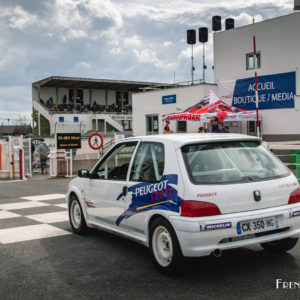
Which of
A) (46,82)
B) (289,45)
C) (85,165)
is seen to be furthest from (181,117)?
(46,82)

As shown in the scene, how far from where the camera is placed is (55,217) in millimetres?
8648

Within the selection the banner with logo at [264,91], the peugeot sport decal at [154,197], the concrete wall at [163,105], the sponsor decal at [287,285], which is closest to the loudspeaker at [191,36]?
the concrete wall at [163,105]

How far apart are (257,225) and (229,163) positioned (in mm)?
726

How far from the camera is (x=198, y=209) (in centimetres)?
443

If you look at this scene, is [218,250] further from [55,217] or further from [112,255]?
[55,217]

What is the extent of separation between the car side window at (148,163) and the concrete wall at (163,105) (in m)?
23.0

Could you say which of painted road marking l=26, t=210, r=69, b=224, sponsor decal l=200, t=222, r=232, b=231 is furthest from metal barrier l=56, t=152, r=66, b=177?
sponsor decal l=200, t=222, r=232, b=231

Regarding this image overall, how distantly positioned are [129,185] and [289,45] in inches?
819

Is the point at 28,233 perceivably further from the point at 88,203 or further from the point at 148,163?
the point at 148,163

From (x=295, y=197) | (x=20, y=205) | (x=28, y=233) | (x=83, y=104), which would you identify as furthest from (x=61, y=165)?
(x=83, y=104)

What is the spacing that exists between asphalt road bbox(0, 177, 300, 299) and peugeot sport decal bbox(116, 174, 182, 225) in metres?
0.61

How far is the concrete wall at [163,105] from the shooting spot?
28.6 m

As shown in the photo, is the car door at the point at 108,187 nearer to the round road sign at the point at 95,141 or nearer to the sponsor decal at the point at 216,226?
the sponsor decal at the point at 216,226

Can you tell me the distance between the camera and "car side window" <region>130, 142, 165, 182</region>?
5.07m
